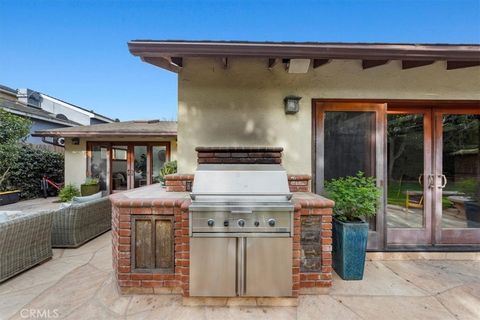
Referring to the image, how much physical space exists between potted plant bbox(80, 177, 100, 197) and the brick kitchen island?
22.9 feet

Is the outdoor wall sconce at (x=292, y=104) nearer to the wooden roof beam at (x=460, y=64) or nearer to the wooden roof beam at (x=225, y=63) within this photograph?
the wooden roof beam at (x=225, y=63)

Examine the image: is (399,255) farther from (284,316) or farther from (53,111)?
(53,111)

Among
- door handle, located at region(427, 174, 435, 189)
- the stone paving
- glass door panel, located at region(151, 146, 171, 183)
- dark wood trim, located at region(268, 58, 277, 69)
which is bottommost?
the stone paving

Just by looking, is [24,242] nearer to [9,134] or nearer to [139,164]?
[9,134]

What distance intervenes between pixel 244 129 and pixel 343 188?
5.63 feet

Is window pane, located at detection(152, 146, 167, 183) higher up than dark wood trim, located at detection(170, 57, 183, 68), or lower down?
lower down

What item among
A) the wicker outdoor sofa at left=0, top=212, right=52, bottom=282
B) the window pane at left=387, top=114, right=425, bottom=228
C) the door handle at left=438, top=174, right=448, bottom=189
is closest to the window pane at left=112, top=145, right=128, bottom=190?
the wicker outdoor sofa at left=0, top=212, right=52, bottom=282

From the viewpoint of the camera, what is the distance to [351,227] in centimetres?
290

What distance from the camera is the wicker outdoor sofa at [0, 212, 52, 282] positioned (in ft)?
9.49

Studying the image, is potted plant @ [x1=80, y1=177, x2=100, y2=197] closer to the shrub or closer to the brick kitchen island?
the shrub

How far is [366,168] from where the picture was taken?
363 centimetres

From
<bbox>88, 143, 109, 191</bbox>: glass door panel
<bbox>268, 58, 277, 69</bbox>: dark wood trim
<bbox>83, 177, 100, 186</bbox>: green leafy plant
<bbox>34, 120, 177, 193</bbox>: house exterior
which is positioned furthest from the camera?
<bbox>88, 143, 109, 191</bbox>: glass door panel

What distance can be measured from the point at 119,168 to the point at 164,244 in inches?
296

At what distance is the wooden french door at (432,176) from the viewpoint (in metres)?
3.68
